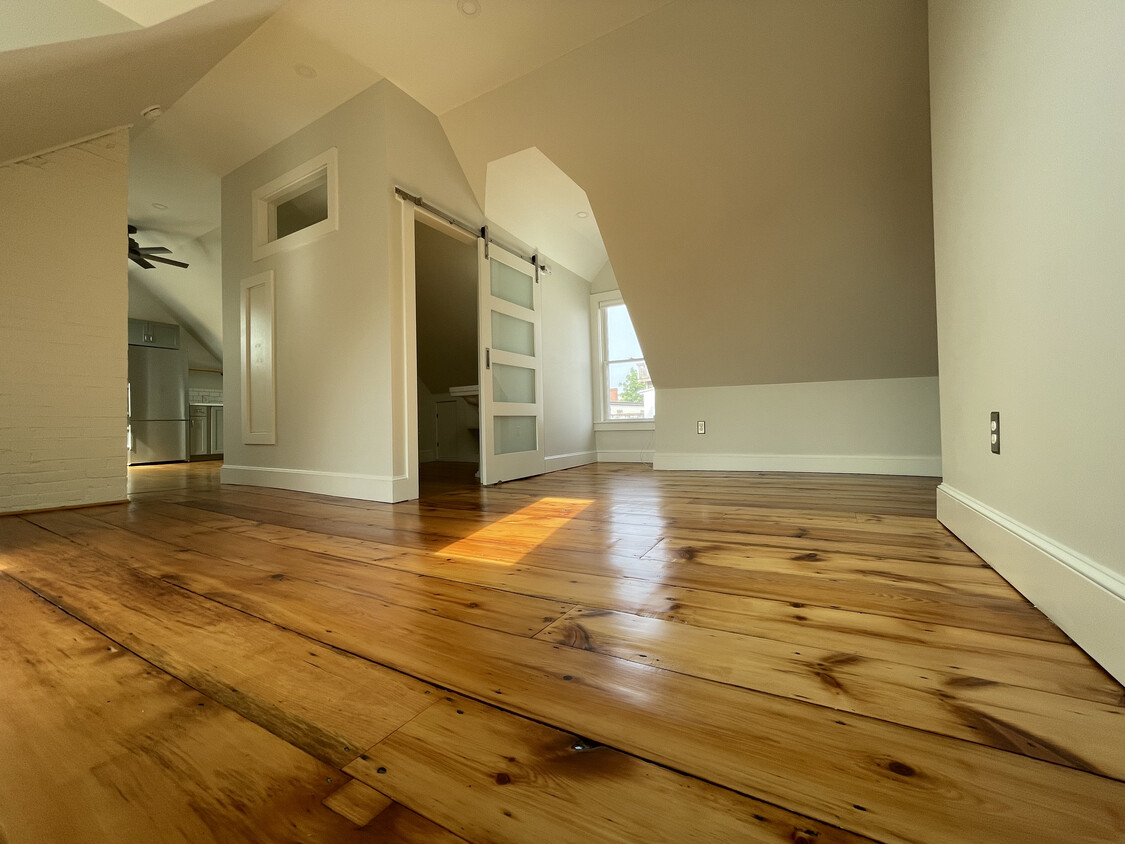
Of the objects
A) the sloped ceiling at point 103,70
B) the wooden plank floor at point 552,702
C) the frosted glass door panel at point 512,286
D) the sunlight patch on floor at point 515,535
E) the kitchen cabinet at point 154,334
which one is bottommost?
the sunlight patch on floor at point 515,535

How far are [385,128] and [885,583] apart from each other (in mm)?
3159

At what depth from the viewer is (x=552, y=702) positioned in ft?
2.32

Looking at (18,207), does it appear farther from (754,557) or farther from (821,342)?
(821,342)

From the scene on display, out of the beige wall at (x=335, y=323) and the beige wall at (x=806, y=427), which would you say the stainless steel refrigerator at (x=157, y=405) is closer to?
the beige wall at (x=335, y=323)

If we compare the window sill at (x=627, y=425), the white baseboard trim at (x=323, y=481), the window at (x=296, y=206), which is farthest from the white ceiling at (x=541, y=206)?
the white baseboard trim at (x=323, y=481)

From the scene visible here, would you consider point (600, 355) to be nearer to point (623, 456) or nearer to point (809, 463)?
point (623, 456)

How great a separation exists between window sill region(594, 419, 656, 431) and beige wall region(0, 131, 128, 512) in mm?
3767

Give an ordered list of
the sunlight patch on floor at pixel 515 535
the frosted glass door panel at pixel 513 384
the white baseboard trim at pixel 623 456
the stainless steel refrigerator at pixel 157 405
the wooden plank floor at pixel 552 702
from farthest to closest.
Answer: the stainless steel refrigerator at pixel 157 405, the white baseboard trim at pixel 623 456, the frosted glass door panel at pixel 513 384, the sunlight patch on floor at pixel 515 535, the wooden plank floor at pixel 552 702

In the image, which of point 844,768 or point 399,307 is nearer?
point 844,768

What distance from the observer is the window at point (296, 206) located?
9.97ft

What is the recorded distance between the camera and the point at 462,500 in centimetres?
274

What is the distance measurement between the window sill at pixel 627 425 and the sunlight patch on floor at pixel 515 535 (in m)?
2.54

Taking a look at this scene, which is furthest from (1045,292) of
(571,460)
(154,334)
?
(154,334)

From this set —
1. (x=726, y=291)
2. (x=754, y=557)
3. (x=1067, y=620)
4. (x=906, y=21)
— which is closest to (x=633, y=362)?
(x=726, y=291)
